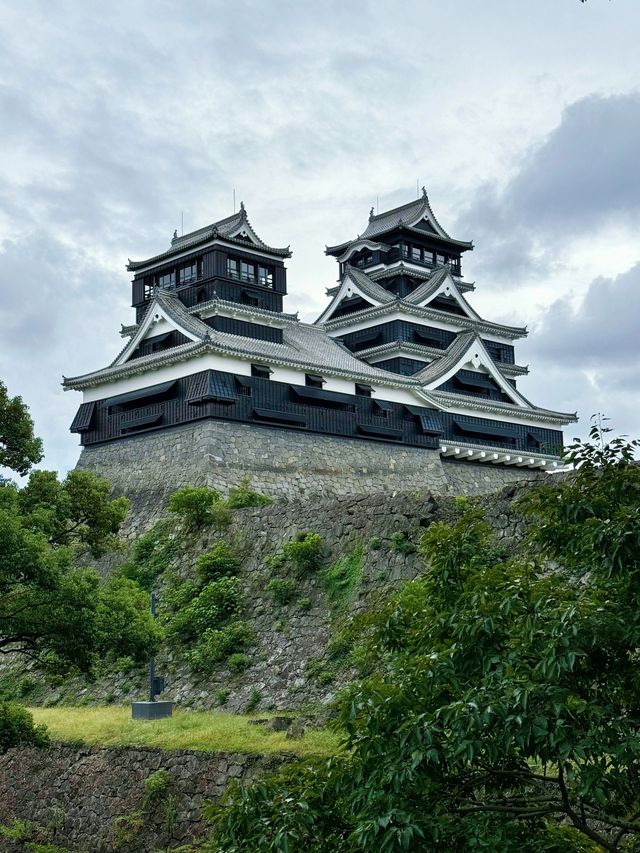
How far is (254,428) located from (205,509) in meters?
7.07

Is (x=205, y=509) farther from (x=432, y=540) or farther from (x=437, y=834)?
(x=437, y=834)

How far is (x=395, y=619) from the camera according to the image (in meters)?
9.68

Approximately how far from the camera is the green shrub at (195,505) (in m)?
29.9

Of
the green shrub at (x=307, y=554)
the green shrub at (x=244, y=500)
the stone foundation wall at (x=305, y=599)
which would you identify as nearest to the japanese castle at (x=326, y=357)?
the green shrub at (x=244, y=500)

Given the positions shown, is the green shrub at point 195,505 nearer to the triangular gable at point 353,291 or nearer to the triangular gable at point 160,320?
the triangular gable at point 160,320

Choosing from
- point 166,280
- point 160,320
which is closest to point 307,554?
point 160,320

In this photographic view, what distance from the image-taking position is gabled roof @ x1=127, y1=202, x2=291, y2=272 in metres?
41.1

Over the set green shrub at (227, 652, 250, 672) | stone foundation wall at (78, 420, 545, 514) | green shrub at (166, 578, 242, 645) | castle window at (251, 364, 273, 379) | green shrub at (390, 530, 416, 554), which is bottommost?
green shrub at (227, 652, 250, 672)

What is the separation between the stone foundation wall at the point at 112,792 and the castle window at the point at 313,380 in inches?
767

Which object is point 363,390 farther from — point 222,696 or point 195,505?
point 222,696

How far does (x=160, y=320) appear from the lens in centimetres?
3938

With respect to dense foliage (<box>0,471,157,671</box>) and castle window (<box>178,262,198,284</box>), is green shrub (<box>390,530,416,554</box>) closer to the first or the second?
dense foliage (<box>0,471,157,671</box>)

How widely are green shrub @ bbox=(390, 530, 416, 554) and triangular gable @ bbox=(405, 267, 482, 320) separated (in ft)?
85.2

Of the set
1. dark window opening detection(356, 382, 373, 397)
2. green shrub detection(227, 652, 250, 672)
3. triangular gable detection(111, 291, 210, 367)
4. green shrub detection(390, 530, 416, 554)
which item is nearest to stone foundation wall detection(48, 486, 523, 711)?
green shrub detection(390, 530, 416, 554)
